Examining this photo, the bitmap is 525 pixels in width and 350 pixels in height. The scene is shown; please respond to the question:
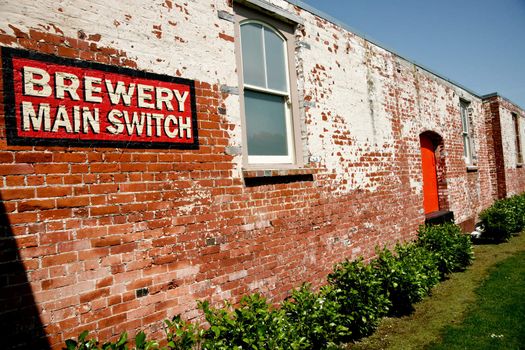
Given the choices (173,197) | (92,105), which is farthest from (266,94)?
(92,105)

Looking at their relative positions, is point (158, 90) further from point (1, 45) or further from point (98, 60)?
point (1, 45)

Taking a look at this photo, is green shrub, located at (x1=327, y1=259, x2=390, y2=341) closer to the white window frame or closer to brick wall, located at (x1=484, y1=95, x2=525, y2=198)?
brick wall, located at (x1=484, y1=95, x2=525, y2=198)

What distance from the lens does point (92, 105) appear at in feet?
9.72

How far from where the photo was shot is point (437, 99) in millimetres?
9617

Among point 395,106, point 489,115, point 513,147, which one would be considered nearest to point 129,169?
point 395,106

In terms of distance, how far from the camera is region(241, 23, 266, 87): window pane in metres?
4.45

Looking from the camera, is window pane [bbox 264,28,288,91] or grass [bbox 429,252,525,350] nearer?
grass [bbox 429,252,525,350]

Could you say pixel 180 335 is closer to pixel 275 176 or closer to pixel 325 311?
pixel 325 311

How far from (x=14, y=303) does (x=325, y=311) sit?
3.26 metres

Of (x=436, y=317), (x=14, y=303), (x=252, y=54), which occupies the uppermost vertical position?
(x=252, y=54)

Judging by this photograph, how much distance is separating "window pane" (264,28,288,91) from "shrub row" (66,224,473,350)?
290 centimetres

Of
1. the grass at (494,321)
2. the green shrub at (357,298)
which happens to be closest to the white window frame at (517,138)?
the grass at (494,321)

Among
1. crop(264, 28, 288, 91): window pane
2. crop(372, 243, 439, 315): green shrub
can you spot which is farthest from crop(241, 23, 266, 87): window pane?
crop(372, 243, 439, 315): green shrub

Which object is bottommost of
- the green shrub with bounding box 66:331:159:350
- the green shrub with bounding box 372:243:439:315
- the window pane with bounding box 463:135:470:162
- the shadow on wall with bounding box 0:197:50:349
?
the green shrub with bounding box 372:243:439:315
